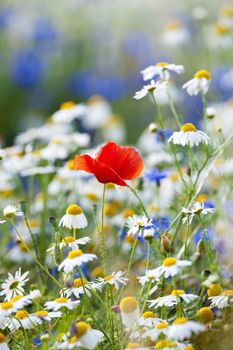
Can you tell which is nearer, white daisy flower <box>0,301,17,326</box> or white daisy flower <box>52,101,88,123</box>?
white daisy flower <box>0,301,17,326</box>

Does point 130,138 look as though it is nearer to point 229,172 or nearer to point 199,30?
point 199,30

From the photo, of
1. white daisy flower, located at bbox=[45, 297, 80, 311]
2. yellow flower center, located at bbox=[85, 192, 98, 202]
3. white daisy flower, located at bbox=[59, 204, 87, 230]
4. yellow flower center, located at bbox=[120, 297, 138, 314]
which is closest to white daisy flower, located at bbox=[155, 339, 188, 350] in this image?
yellow flower center, located at bbox=[120, 297, 138, 314]

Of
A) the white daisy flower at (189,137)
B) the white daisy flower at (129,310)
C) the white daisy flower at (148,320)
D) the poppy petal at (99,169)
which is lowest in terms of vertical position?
the white daisy flower at (148,320)

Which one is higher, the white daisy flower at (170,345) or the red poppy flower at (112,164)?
the red poppy flower at (112,164)

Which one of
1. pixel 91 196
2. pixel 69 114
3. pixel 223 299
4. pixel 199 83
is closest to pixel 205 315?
pixel 223 299

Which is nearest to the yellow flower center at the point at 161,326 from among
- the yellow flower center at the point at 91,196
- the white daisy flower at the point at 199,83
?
the white daisy flower at the point at 199,83

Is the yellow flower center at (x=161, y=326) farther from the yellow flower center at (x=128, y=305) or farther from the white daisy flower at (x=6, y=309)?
the white daisy flower at (x=6, y=309)

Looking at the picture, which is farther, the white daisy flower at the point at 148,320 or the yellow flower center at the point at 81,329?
the white daisy flower at the point at 148,320

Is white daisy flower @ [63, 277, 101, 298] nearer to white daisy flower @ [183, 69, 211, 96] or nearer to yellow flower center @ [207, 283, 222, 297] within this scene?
yellow flower center @ [207, 283, 222, 297]

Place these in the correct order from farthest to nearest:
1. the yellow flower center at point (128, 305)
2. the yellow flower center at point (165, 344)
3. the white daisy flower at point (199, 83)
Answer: the white daisy flower at point (199, 83)
the yellow flower center at point (128, 305)
the yellow flower center at point (165, 344)
